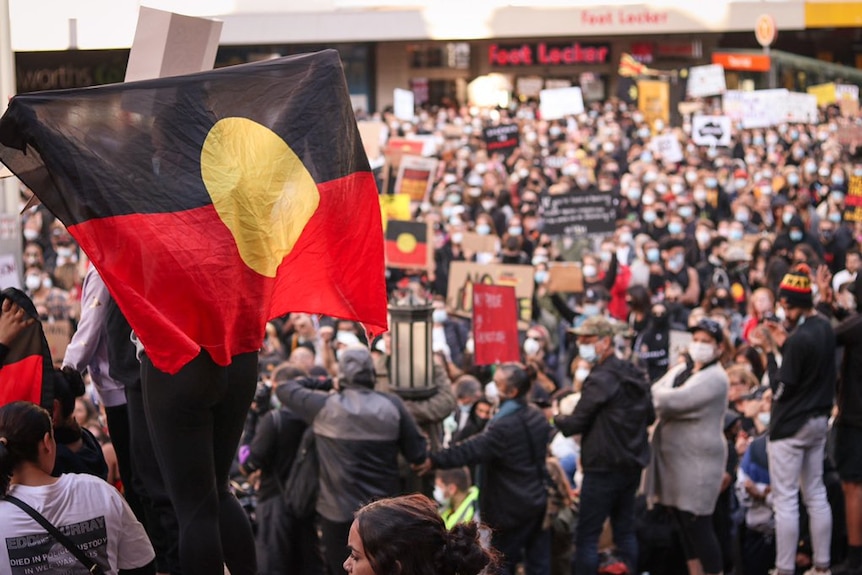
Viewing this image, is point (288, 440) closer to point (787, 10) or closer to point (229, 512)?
point (229, 512)

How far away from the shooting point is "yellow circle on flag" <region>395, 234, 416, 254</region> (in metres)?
13.8

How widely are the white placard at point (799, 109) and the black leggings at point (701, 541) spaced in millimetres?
21561

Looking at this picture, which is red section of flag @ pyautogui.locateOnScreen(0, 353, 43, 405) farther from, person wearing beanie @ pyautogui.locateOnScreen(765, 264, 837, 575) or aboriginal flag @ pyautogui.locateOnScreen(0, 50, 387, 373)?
person wearing beanie @ pyautogui.locateOnScreen(765, 264, 837, 575)

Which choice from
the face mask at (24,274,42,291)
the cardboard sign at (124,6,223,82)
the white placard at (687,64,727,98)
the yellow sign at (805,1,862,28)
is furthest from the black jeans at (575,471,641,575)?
the yellow sign at (805,1,862,28)

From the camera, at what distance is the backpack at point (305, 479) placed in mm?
7207

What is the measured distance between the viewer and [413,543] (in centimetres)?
304

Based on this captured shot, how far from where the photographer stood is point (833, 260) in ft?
56.6

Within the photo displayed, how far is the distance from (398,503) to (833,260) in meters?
15.1

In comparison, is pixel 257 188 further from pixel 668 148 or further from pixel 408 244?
pixel 668 148

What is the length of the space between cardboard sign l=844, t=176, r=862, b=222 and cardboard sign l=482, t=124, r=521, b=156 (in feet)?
25.0

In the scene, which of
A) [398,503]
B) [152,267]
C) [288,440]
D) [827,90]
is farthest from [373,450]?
[827,90]

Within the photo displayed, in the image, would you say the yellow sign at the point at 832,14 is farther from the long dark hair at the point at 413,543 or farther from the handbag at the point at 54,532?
the long dark hair at the point at 413,543

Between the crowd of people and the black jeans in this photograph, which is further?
the black jeans

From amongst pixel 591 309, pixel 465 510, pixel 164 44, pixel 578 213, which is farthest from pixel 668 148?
pixel 164 44
